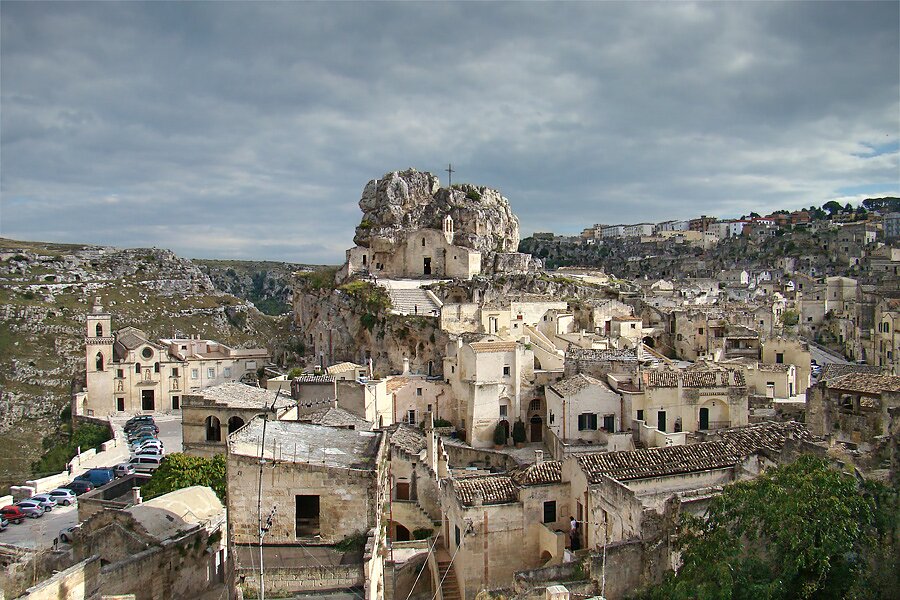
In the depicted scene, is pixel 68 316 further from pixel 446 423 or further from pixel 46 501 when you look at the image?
pixel 446 423

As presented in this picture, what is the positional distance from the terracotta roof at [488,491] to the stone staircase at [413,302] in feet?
95.7

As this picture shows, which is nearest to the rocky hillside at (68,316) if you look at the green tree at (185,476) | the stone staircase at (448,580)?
the green tree at (185,476)

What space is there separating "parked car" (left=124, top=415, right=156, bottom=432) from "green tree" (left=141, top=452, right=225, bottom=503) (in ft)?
75.0

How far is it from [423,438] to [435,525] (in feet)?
22.1

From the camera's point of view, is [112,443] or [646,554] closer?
[646,554]

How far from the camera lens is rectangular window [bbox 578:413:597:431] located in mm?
31234

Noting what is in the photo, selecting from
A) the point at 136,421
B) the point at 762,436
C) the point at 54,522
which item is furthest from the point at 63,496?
the point at 762,436

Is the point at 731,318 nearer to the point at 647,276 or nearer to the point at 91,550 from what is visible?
the point at 91,550

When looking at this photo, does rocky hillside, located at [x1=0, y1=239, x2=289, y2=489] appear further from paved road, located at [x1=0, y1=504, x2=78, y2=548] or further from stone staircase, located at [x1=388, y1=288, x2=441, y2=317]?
paved road, located at [x1=0, y1=504, x2=78, y2=548]

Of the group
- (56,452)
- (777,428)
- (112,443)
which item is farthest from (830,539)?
(56,452)

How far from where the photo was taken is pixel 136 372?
51.5 meters

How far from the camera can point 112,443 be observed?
39219 mm

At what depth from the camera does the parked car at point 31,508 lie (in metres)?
27.2

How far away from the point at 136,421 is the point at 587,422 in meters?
31.2
